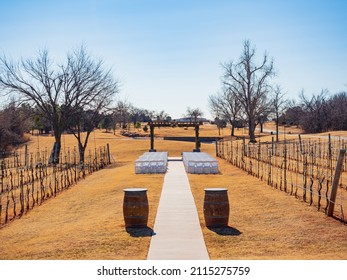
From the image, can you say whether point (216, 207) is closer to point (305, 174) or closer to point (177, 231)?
point (177, 231)

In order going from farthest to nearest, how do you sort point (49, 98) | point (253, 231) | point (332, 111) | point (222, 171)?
point (332, 111)
point (49, 98)
point (222, 171)
point (253, 231)

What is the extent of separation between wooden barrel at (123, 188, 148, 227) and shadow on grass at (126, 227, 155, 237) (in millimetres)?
158

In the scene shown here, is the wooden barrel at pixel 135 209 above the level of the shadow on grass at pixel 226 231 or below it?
above

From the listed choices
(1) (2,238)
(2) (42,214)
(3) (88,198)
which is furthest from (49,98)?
(1) (2,238)

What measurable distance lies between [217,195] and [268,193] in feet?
24.2

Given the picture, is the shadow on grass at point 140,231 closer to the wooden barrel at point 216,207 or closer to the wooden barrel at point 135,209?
the wooden barrel at point 135,209

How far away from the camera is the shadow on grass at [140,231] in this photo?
37.7 feet

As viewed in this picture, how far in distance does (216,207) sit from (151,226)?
192cm

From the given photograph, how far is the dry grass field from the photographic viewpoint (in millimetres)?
10195

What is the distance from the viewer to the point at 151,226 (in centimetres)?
1241

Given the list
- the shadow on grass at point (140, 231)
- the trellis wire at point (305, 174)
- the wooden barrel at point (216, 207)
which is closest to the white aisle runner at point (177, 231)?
the shadow on grass at point (140, 231)

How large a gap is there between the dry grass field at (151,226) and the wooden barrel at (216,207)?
39 cm

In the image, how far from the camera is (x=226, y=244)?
35.5 feet

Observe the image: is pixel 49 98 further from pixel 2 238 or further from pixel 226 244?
pixel 226 244
